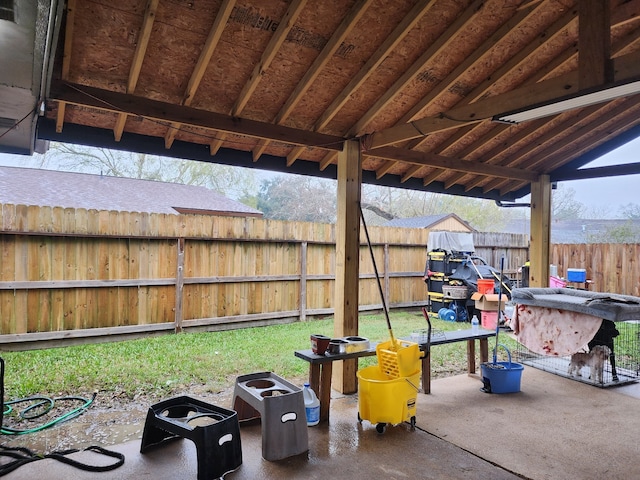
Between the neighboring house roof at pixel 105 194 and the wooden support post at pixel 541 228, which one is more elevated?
the neighboring house roof at pixel 105 194

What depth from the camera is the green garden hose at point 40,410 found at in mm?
3064

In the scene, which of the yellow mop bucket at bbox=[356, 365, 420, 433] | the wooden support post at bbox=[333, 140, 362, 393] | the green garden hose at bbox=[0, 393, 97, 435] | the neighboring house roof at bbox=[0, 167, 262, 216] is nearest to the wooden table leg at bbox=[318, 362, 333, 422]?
the yellow mop bucket at bbox=[356, 365, 420, 433]

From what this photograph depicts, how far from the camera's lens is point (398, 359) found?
10.2 feet

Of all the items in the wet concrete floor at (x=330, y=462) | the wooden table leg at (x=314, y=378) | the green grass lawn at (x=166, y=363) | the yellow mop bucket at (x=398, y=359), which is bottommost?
the wet concrete floor at (x=330, y=462)

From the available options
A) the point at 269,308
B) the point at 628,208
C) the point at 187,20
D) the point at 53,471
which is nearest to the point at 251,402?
the point at 53,471

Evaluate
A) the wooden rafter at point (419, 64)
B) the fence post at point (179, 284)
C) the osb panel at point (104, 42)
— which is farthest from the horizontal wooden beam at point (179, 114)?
the fence post at point (179, 284)

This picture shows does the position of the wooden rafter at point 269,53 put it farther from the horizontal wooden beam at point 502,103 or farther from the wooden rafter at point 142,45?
the horizontal wooden beam at point 502,103

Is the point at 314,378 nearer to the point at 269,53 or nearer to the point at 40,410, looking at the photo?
the point at 40,410

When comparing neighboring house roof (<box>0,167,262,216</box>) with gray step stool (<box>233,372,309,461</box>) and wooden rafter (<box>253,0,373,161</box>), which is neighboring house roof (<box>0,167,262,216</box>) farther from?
gray step stool (<box>233,372,309,461</box>)

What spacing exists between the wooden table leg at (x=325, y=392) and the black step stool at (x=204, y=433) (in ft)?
2.90

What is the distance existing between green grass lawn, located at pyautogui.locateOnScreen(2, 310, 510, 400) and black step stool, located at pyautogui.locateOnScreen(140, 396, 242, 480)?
40.8 inches

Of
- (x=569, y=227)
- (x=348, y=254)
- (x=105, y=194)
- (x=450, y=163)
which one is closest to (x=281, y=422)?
(x=348, y=254)

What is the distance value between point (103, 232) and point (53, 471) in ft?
12.3

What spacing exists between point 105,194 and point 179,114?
22.6 ft
